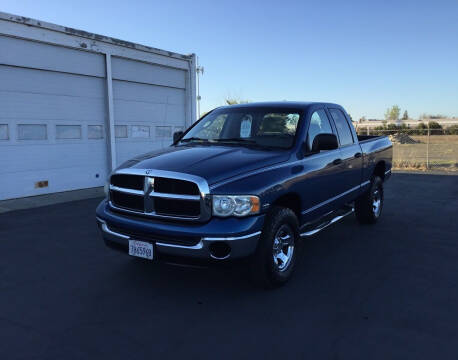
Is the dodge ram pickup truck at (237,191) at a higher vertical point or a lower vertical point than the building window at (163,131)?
lower

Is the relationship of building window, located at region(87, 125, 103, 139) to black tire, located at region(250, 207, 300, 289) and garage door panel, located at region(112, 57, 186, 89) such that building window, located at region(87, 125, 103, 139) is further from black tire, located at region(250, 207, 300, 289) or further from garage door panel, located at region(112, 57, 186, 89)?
black tire, located at region(250, 207, 300, 289)

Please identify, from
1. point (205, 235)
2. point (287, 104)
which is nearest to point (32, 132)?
point (287, 104)

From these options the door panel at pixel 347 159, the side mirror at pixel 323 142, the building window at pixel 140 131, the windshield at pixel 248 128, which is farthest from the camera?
the building window at pixel 140 131

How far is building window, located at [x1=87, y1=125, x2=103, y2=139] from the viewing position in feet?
36.7

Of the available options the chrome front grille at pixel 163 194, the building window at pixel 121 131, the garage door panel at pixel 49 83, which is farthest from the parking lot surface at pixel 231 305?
the building window at pixel 121 131

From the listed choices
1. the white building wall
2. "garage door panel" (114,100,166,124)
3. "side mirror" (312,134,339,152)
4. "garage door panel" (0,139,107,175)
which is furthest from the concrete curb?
"side mirror" (312,134,339,152)

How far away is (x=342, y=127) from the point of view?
5582mm

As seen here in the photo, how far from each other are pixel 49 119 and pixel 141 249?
7966mm

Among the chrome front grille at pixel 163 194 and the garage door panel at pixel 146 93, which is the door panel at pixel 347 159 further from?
the garage door panel at pixel 146 93

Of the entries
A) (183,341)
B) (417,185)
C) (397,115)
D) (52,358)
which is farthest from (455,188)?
(397,115)

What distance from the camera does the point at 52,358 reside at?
2.78 meters

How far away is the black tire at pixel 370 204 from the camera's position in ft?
21.0

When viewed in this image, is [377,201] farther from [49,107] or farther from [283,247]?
[49,107]

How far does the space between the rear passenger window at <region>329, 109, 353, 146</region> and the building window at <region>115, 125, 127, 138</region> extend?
7.97 meters
